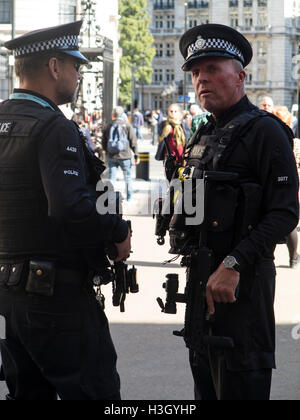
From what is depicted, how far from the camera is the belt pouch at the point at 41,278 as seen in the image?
3.30 meters

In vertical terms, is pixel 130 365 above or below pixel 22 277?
below

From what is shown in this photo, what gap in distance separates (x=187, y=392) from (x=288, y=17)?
114 metres

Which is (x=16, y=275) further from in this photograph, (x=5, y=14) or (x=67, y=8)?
(x=5, y=14)

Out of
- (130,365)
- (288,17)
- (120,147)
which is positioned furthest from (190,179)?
(288,17)

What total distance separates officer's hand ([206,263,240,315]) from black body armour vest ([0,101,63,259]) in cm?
60

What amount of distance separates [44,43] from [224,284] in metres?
1.15

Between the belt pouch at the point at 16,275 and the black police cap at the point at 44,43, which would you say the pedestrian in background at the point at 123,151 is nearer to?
the black police cap at the point at 44,43

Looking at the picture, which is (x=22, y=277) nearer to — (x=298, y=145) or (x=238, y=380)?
(x=238, y=380)

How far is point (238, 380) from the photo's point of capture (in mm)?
3422

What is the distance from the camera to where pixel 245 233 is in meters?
3.41

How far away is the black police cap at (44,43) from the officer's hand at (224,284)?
1.02m

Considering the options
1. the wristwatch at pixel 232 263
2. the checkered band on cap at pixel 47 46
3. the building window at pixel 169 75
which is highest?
the building window at pixel 169 75

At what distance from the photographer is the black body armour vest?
130 inches
